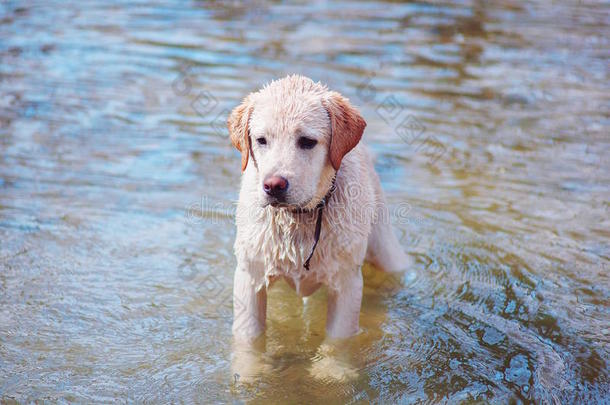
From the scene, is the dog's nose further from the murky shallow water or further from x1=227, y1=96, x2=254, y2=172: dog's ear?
the murky shallow water

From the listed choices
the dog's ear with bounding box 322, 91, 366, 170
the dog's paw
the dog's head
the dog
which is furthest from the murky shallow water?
the dog's ear with bounding box 322, 91, 366, 170

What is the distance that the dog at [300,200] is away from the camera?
4.59m

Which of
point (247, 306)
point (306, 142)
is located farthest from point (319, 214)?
point (247, 306)

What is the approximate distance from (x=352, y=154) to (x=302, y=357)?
158cm

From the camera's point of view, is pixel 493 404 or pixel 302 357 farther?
pixel 302 357

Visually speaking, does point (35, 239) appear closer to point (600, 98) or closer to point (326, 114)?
Result: point (326, 114)

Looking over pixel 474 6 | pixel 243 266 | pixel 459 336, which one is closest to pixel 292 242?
pixel 243 266

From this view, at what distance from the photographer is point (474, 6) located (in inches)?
669

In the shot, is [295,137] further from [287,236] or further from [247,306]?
[247,306]

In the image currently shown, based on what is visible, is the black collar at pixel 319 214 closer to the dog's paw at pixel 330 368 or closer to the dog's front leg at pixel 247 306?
the dog's front leg at pixel 247 306

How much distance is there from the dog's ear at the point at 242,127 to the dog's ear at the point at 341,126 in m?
0.53

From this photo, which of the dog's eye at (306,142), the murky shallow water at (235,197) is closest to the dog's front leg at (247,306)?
the murky shallow water at (235,197)

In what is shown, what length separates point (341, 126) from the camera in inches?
189

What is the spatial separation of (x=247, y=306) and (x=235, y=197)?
3.04 metres
